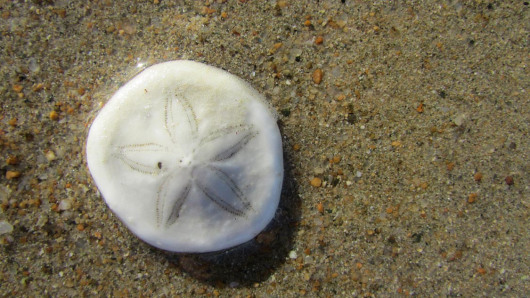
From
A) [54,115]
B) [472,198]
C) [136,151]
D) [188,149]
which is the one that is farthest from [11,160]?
[472,198]

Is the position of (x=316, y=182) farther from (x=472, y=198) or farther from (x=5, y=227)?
(x=5, y=227)

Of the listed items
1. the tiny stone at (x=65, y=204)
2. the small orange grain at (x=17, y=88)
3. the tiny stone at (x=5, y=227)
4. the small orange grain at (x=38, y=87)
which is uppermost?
the small orange grain at (x=38, y=87)

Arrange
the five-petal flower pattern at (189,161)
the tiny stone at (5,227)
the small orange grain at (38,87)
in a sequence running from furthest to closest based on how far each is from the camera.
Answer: the small orange grain at (38,87)
the tiny stone at (5,227)
the five-petal flower pattern at (189,161)

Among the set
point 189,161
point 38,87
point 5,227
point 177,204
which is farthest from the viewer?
point 38,87

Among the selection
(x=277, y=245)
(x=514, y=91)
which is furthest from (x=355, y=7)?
(x=277, y=245)

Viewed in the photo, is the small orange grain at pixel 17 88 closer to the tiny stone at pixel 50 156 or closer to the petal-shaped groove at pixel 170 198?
the tiny stone at pixel 50 156

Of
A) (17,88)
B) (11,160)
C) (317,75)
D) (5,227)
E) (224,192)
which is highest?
(317,75)

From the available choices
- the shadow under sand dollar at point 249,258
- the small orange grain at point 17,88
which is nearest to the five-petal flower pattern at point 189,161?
the shadow under sand dollar at point 249,258
